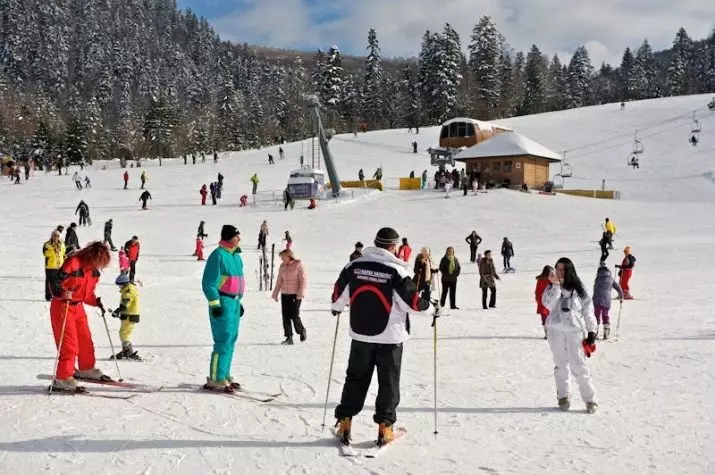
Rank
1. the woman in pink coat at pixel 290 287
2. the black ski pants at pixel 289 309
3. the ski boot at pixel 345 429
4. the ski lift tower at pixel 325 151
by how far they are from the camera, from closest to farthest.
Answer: the ski boot at pixel 345 429 < the woman in pink coat at pixel 290 287 < the black ski pants at pixel 289 309 < the ski lift tower at pixel 325 151

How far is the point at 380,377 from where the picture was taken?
15.0 ft

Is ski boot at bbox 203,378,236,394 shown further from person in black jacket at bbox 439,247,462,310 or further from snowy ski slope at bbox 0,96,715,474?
person in black jacket at bbox 439,247,462,310

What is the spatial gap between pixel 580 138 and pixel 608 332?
5401 centimetres

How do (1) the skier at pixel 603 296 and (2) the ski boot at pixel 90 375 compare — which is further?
(1) the skier at pixel 603 296

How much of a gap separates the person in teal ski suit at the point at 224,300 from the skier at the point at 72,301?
3.41 feet

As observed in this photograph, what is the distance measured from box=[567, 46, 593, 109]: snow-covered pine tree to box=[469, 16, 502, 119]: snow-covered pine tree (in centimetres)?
1390

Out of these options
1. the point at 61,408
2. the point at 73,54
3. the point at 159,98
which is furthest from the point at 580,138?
the point at 73,54

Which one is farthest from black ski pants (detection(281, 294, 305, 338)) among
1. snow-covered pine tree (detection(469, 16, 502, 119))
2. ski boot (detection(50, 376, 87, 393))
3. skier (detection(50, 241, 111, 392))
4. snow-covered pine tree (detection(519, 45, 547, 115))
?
snow-covered pine tree (detection(519, 45, 547, 115))

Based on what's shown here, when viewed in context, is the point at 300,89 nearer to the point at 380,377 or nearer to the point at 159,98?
the point at 159,98

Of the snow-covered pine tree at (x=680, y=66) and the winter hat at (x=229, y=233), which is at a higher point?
the snow-covered pine tree at (x=680, y=66)

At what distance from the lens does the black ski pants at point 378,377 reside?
4.54 m

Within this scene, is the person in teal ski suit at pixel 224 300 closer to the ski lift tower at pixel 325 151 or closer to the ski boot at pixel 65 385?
the ski boot at pixel 65 385

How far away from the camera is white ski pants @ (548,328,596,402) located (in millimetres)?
5707

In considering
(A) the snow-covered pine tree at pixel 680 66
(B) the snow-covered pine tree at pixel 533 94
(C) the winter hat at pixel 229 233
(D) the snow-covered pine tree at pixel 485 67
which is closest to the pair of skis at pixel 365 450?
(C) the winter hat at pixel 229 233
